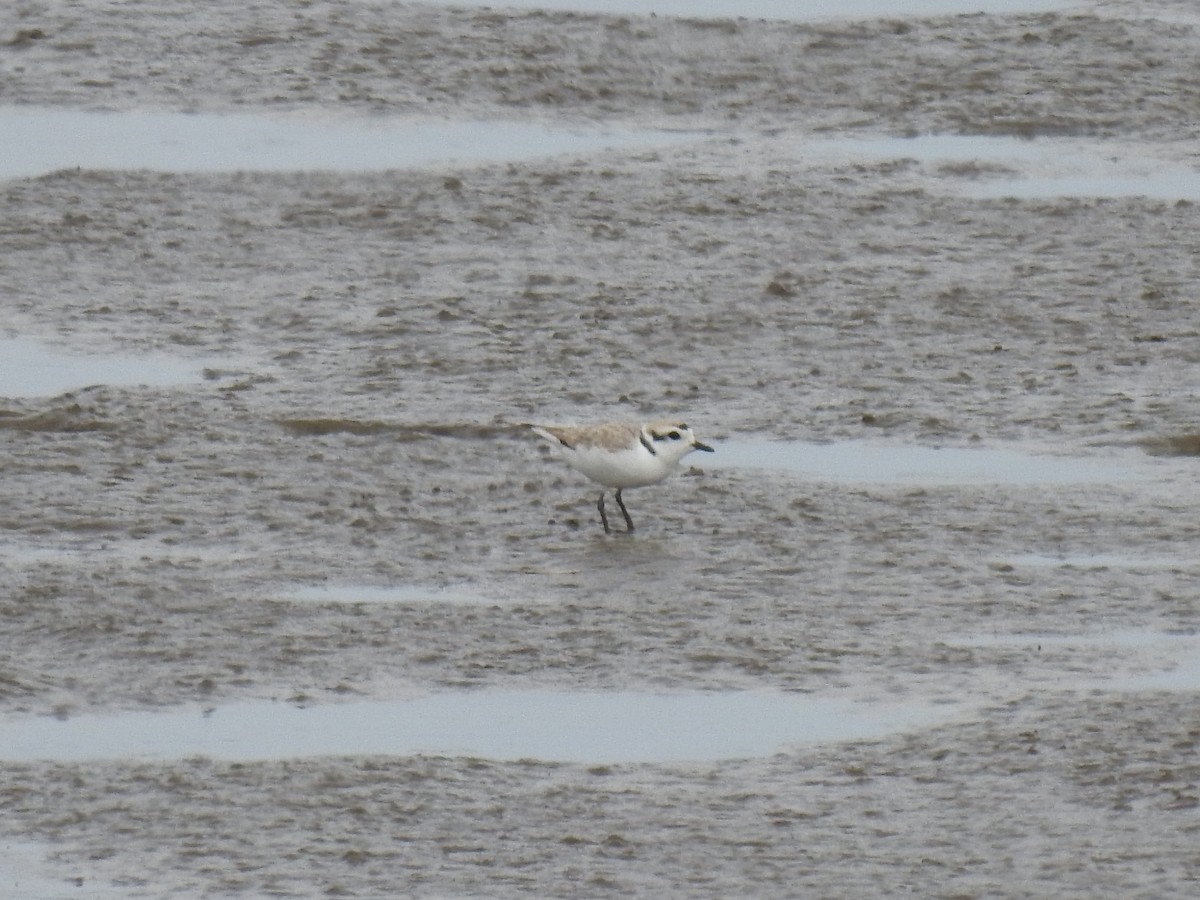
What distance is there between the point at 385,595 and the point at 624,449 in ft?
3.98

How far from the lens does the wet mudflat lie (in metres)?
7.43

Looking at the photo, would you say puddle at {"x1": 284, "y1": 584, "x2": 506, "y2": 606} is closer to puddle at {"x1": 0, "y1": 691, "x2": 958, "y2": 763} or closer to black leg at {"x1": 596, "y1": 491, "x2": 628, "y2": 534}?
puddle at {"x1": 0, "y1": 691, "x2": 958, "y2": 763}

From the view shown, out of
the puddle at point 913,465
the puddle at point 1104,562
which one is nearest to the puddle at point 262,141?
the puddle at point 913,465

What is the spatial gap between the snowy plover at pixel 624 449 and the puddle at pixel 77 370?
1967 millimetres

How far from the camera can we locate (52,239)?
12.6 meters

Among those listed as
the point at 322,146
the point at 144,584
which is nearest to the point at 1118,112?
the point at 322,146

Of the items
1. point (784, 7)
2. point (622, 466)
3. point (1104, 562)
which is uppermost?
point (784, 7)

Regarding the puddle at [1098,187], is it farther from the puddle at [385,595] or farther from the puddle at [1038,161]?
the puddle at [385,595]

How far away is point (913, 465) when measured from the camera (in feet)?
34.2

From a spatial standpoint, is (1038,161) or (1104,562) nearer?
(1104,562)

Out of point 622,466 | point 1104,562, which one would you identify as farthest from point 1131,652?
point 622,466

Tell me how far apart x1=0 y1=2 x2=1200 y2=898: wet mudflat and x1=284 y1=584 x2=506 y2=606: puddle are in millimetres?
23

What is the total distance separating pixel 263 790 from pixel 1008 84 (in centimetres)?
856

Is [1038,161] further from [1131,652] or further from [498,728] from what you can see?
[498,728]
